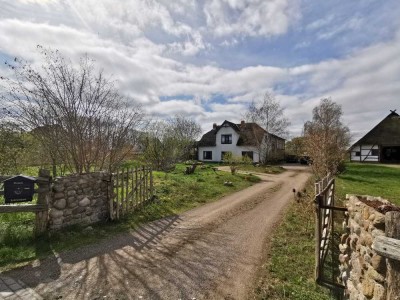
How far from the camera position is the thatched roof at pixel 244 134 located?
1506 inches

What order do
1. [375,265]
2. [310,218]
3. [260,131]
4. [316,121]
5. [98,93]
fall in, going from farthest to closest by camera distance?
[316,121], [260,131], [98,93], [310,218], [375,265]

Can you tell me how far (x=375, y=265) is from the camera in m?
3.01

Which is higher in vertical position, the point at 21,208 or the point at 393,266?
the point at 393,266

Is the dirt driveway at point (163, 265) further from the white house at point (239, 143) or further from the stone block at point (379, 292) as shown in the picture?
the white house at point (239, 143)

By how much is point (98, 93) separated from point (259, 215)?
26.4 ft

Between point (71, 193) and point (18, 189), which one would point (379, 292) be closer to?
point (71, 193)

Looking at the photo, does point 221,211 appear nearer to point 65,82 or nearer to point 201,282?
point 201,282

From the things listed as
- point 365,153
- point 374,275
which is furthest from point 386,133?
point 374,275

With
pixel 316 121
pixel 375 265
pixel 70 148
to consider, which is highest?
pixel 316 121

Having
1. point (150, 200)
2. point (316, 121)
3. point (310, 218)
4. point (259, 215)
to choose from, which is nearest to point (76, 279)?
point (150, 200)

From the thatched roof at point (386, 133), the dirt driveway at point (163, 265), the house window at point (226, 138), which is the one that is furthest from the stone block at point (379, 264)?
the thatched roof at point (386, 133)

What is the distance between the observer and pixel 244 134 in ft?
137

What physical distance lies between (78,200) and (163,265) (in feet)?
11.9

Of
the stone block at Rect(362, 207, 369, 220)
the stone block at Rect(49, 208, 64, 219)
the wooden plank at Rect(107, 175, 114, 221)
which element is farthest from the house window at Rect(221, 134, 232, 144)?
the stone block at Rect(362, 207, 369, 220)
